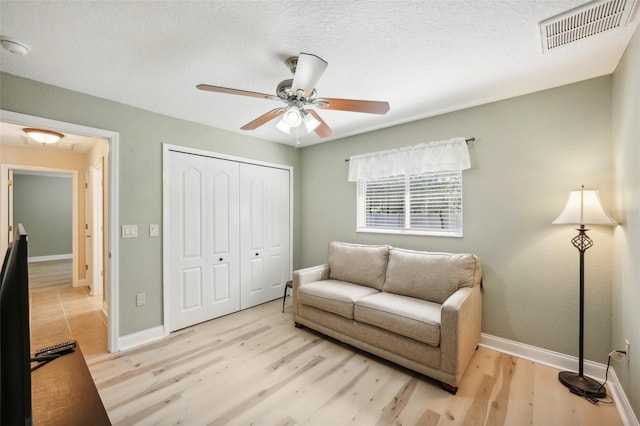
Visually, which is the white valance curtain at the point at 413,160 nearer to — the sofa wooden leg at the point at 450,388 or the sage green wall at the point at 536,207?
the sage green wall at the point at 536,207

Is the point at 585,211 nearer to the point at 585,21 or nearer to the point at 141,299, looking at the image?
the point at 585,21

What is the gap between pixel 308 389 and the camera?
6.79 ft

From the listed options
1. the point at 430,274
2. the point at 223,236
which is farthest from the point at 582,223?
the point at 223,236

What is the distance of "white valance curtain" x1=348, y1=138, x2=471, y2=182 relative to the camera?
9.24 ft

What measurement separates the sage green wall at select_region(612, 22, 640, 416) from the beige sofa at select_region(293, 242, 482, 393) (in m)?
0.90

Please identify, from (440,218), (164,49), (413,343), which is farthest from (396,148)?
(164,49)

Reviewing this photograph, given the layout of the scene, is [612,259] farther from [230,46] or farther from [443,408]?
[230,46]

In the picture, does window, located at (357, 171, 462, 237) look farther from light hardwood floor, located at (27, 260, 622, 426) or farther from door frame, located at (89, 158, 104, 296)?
door frame, located at (89, 158, 104, 296)

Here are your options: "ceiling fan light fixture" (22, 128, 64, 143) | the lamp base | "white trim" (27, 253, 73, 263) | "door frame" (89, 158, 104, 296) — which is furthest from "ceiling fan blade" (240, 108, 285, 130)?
"white trim" (27, 253, 73, 263)

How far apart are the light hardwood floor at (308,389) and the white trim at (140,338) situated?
94 millimetres

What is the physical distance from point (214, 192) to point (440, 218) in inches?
108

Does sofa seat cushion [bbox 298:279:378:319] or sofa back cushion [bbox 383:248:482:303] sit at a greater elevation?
sofa back cushion [bbox 383:248:482:303]

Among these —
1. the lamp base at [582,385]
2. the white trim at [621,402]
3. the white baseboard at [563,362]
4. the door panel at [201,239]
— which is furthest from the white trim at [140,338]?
the white trim at [621,402]

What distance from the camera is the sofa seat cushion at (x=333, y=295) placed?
2.65 meters
